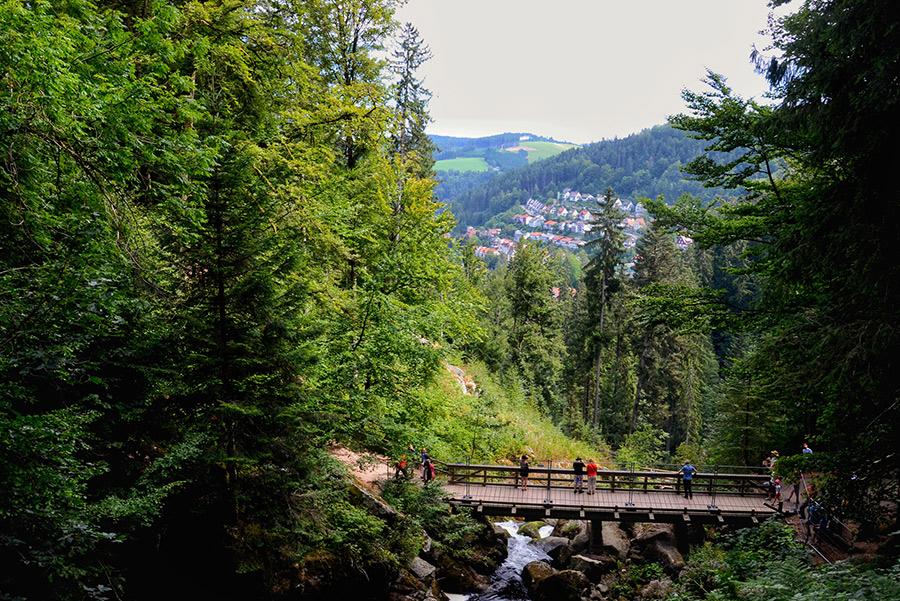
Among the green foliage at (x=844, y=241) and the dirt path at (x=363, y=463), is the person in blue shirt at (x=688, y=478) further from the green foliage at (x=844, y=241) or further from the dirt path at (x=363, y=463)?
the dirt path at (x=363, y=463)

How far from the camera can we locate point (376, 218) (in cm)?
1608

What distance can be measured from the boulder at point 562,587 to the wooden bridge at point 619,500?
177cm

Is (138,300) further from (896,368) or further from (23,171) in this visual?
(896,368)

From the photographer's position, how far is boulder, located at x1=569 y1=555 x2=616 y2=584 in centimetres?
1662

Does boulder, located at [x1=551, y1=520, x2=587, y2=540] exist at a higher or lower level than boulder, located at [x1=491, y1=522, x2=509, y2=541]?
lower

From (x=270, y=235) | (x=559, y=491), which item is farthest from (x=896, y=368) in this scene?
(x=559, y=491)

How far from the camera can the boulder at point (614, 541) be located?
17844 mm

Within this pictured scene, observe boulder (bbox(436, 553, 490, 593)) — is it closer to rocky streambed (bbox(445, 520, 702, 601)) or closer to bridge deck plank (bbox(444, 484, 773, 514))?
rocky streambed (bbox(445, 520, 702, 601))

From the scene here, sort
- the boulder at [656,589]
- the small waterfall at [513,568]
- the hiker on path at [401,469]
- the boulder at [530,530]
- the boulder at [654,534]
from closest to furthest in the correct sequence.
Answer: the hiker on path at [401,469] < the boulder at [656,589] < the small waterfall at [513,568] < the boulder at [654,534] < the boulder at [530,530]

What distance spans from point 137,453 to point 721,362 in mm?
58834

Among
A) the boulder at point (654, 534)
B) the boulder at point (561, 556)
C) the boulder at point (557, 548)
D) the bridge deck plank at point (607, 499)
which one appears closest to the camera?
the bridge deck plank at point (607, 499)

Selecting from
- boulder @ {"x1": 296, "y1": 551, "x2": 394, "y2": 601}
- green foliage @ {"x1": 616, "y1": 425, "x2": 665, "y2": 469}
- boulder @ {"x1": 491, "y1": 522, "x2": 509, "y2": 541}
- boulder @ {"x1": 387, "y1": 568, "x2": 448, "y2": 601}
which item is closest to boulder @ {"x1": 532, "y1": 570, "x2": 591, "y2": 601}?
boulder @ {"x1": 491, "y1": 522, "x2": 509, "y2": 541}

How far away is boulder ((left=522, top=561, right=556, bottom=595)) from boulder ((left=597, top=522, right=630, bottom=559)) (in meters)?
2.63

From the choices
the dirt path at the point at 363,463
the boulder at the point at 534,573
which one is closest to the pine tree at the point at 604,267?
the boulder at the point at 534,573
